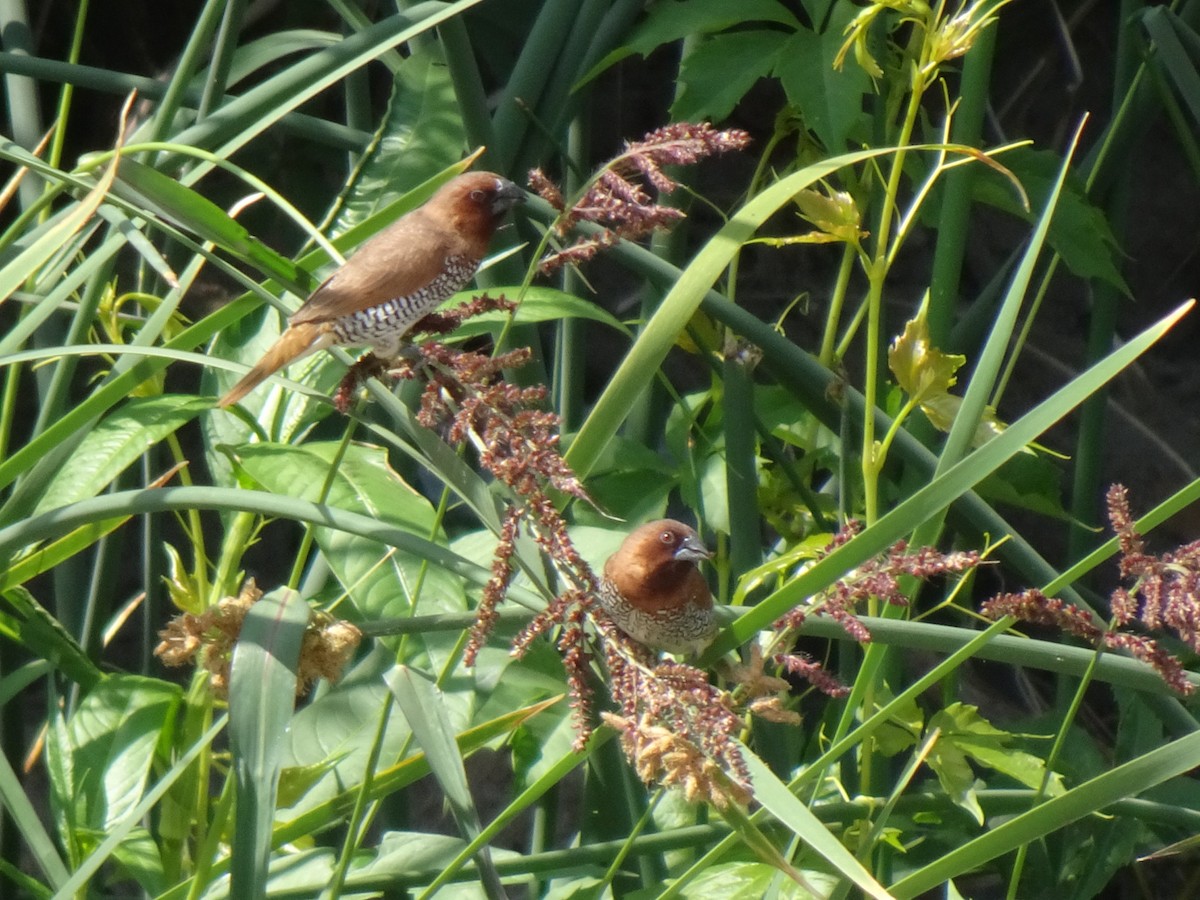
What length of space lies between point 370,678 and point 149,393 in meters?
0.42

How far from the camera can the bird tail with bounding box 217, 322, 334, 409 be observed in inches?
47.8

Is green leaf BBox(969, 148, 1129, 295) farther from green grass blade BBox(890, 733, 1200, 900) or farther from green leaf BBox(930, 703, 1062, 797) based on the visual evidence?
green grass blade BBox(890, 733, 1200, 900)

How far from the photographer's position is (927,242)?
2.94m

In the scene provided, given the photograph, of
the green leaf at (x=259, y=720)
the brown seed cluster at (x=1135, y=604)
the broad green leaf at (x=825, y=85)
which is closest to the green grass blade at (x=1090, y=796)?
the brown seed cluster at (x=1135, y=604)

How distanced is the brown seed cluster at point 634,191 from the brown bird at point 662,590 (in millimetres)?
443

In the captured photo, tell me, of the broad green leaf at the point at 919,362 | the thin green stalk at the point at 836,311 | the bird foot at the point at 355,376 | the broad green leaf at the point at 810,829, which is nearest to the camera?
the broad green leaf at the point at 810,829

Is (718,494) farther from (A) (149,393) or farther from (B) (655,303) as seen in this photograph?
(A) (149,393)

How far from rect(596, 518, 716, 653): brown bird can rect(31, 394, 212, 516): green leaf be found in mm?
444

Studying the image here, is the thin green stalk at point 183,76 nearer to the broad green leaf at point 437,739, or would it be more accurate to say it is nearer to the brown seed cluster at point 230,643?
the brown seed cluster at point 230,643

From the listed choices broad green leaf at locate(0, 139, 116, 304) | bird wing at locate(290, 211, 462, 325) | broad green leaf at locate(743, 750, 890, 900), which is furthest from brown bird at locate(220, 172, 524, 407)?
broad green leaf at locate(743, 750, 890, 900)

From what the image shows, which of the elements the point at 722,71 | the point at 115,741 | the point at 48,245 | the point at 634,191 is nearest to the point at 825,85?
the point at 722,71

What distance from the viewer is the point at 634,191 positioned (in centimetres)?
90

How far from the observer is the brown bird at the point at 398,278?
3.94 ft

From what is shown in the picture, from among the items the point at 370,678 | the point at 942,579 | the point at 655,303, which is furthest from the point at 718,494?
the point at 942,579
